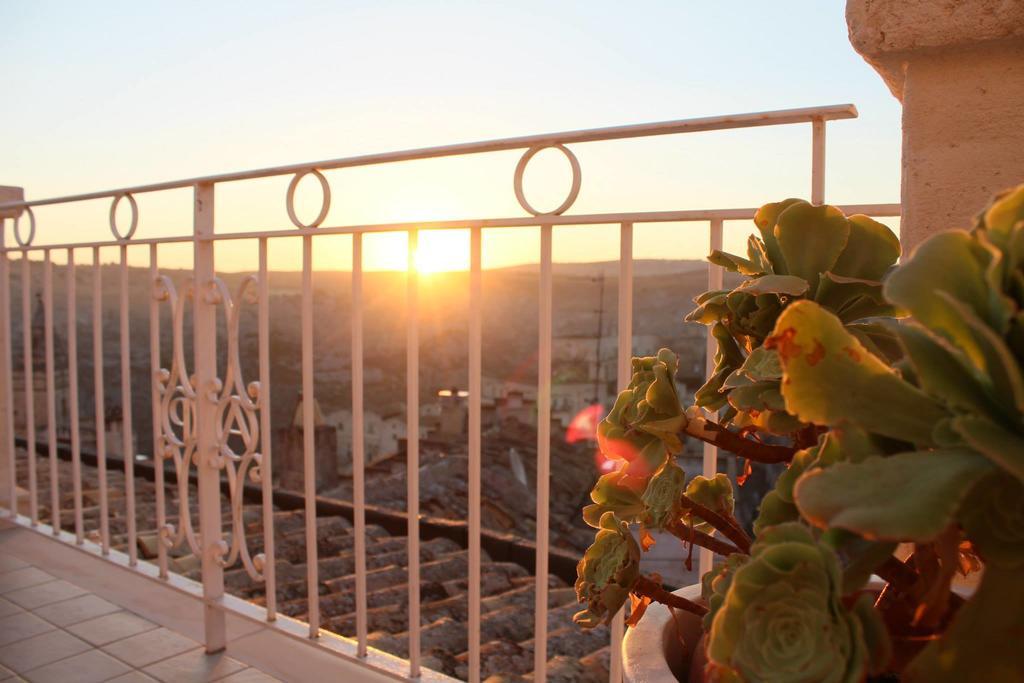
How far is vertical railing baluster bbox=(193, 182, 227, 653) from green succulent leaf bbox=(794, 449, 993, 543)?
80.9 inches

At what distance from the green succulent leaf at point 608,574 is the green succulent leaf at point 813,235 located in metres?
0.29

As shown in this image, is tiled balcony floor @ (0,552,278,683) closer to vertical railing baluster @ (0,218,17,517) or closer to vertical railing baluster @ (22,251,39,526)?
vertical railing baluster @ (22,251,39,526)

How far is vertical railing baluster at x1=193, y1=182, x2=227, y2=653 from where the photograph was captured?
7.21ft

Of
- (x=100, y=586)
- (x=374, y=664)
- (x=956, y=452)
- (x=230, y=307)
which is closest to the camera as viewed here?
(x=956, y=452)

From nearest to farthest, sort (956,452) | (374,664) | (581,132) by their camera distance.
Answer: (956,452), (581,132), (374,664)

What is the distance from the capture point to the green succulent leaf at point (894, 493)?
394 mm

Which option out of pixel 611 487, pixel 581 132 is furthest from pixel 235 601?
pixel 611 487

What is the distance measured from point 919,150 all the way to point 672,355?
455mm

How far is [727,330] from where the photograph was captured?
0.74 meters

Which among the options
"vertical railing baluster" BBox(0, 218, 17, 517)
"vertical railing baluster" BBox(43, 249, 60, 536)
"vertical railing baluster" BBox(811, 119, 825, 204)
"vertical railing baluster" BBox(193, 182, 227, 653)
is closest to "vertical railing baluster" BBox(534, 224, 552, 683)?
"vertical railing baluster" BBox(811, 119, 825, 204)

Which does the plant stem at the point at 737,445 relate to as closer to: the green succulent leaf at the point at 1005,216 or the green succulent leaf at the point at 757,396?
the green succulent leaf at the point at 757,396

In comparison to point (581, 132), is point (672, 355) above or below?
below

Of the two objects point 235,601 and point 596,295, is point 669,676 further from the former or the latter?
point 596,295

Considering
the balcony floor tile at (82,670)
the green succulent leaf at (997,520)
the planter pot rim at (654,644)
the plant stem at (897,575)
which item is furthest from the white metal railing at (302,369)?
the green succulent leaf at (997,520)
